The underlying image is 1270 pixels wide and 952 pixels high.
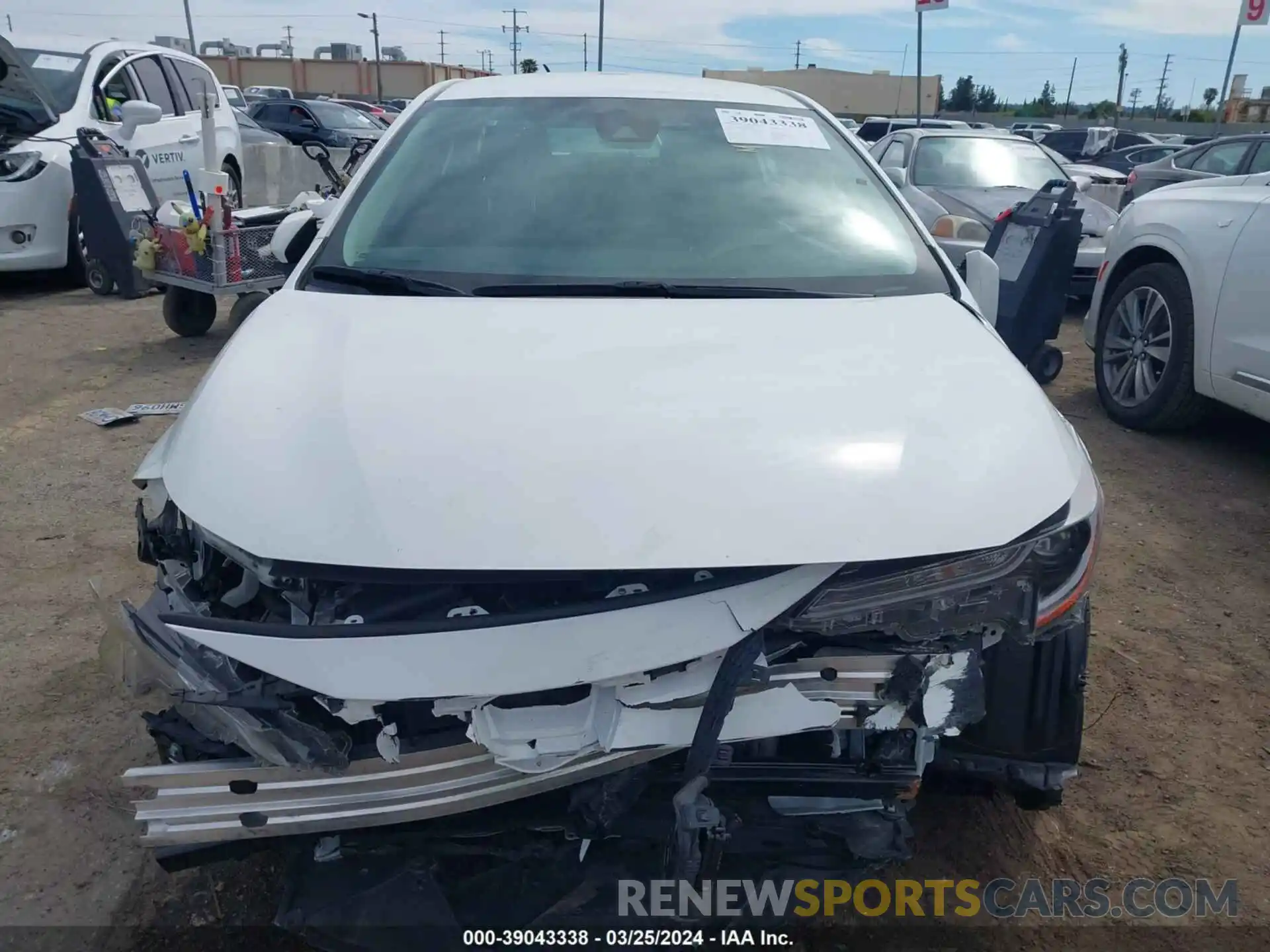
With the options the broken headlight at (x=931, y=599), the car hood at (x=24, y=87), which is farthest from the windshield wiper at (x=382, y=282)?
the car hood at (x=24, y=87)

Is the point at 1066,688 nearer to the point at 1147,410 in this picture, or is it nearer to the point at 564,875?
the point at 564,875

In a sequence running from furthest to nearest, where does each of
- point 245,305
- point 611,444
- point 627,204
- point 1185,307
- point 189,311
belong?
1. point 189,311
2. point 245,305
3. point 1185,307
4. point 627,204
5. point 611,444

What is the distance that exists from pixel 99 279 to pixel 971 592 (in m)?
7.89

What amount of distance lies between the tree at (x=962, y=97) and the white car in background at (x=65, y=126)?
69.5 metres

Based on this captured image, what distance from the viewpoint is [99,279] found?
7691 mm

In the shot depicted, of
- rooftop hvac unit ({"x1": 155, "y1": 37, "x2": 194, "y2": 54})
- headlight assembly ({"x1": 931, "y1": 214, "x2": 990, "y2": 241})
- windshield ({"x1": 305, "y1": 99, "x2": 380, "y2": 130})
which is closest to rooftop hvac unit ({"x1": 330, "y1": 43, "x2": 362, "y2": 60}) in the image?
rooftop hvac unit ({"x1": 155, "y1": 37, "x2": 194, "y2": 54})

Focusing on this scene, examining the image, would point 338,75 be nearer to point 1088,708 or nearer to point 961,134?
point 961,134

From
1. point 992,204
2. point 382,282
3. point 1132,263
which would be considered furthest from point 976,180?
point 382,282

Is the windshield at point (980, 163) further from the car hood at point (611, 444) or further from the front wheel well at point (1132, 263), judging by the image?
the car hood at point (611, 444)

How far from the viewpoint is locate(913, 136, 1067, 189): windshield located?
8289mm

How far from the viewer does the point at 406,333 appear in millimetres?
2117

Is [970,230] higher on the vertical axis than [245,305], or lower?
higher

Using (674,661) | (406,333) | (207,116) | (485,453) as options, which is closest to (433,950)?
(674,661)

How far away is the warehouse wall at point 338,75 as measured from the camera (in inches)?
2331
